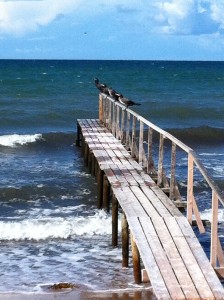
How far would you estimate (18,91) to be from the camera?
170 ft

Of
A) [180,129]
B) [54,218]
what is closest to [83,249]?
[54,218]

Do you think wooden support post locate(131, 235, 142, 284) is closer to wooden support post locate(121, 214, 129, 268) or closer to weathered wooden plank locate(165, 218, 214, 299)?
weathered wooden plank locate(165, 218, 214, 299)

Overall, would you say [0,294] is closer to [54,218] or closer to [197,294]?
[197,294]

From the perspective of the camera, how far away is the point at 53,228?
43.2 ft

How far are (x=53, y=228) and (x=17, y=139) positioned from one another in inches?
543

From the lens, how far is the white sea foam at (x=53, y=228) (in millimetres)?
12859

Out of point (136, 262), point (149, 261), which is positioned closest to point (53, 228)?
point (136, 262)

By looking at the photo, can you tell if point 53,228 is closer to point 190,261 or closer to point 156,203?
point 156,203

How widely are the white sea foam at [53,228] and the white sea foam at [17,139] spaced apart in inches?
477

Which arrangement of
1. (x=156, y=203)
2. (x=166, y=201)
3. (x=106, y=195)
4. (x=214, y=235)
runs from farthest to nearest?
(x=106, y=195)
(x=166, y=201)
(x=156, y=203)
(x=214, y=235)

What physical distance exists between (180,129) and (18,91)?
2340 cm

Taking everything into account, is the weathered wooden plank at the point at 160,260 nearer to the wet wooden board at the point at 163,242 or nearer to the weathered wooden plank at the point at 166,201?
the wet wooden board at the point at 163,242

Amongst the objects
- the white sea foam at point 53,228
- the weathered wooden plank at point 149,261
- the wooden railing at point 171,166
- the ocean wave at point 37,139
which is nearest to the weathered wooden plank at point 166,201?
the wooden railing at point 171,166

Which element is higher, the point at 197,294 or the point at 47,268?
the point at 197,294
